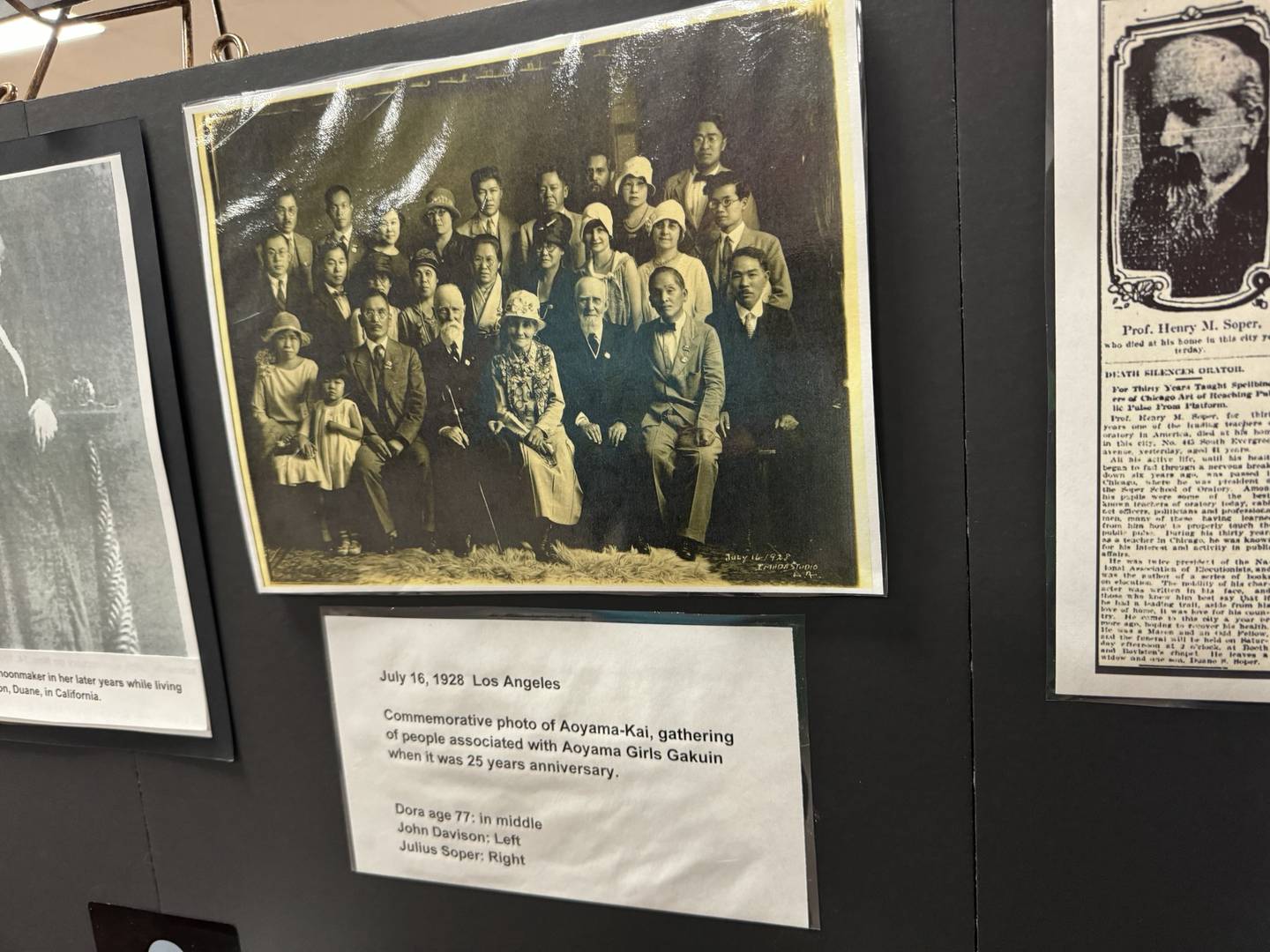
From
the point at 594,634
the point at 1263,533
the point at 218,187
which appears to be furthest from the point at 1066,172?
the point at 218,187

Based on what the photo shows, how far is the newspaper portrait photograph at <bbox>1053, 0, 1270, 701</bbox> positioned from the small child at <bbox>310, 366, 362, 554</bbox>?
1.46 ft

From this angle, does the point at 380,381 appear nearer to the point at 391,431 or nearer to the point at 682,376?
the point at 391,431

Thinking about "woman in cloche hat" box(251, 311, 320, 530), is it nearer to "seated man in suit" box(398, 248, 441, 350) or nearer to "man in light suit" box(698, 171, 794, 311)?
"seated man in suit" box(398, 248, 441, 350)

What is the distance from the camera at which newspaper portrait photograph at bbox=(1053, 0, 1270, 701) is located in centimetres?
42

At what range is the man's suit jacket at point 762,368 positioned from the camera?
19.4 inches

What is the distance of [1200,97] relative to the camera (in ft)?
1.39

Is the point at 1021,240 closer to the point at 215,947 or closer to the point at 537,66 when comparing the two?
the point at 537,66

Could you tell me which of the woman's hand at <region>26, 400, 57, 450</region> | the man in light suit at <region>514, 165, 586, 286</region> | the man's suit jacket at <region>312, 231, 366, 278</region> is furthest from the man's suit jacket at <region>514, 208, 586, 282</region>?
the woman's hand at <region>26, 400, 57, 450</region>

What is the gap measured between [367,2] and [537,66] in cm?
214

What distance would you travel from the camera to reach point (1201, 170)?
427 millimetres

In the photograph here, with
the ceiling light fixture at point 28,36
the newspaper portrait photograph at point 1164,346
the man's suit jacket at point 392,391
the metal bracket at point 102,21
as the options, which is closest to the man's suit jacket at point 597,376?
the man's suit jacket at point 392,391

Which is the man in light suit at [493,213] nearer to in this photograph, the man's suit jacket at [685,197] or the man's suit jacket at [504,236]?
the man's suit jacket at [504,236]

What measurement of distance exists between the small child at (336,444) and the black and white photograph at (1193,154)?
0.48 meters

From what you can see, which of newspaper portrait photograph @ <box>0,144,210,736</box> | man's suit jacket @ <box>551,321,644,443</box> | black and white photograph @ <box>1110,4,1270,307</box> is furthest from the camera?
newspaper portrait photograph @ <box>0,144,210,736</box>
